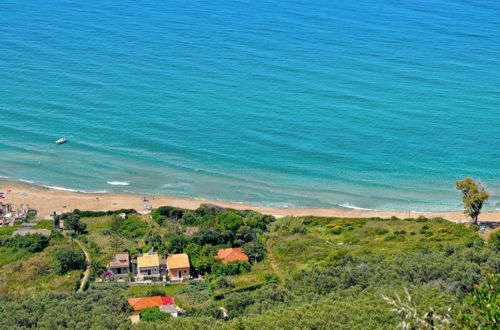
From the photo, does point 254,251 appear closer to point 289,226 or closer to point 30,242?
point 289,226

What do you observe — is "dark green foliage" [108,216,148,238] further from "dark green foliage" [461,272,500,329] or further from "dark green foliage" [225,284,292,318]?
"dark green foliage" [461,272,500,329]

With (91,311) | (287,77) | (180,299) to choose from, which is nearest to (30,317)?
(91,311)

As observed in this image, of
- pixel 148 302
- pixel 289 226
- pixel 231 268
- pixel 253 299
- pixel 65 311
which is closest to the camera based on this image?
pixel 65 311

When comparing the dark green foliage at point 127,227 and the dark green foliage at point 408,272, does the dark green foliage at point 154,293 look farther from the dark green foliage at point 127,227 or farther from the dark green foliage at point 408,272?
the dark green foliage at point 127,227

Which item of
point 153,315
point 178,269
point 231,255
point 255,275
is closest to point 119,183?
point 231,255

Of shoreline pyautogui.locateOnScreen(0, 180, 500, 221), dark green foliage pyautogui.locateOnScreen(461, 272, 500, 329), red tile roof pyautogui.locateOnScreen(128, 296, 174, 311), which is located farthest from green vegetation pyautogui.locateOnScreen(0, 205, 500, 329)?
shoreline pyautogui.locateOnScreen(0, 180, 500, 221)
